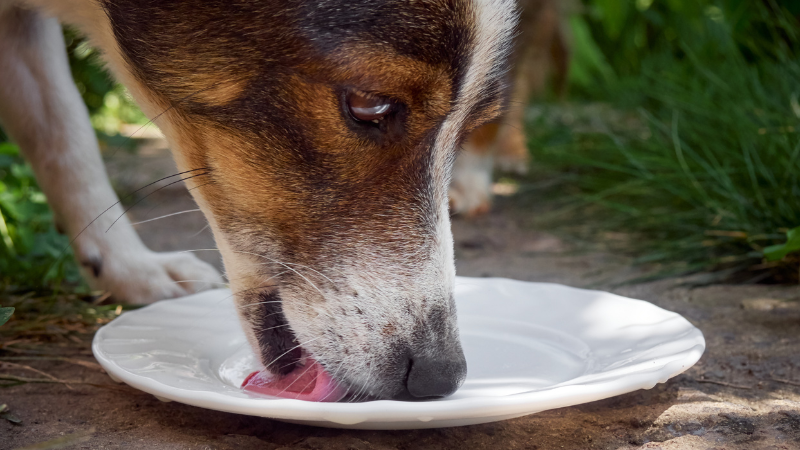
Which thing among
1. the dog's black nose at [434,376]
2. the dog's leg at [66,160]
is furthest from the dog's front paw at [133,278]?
the dog's black nose at [434,376]

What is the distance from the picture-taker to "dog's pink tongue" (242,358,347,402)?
158cm

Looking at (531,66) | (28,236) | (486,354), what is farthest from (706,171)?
(28,236)

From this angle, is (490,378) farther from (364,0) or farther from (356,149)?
(364,0)

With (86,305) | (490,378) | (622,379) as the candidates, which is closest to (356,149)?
(490,378)

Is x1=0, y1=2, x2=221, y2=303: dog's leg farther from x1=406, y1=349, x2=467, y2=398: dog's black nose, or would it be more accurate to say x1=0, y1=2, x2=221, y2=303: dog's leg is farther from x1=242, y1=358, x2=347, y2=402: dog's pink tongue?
x1=406, y1=349, x2=467, y2=398: dog's black nose

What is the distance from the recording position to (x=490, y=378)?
1.68 metres

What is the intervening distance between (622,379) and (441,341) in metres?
0.40

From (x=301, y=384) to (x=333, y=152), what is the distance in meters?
0.52

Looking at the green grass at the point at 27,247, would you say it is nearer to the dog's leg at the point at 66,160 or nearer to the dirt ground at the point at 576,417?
the dog's leg at the point at 66,160

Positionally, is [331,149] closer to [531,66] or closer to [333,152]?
[333,152]

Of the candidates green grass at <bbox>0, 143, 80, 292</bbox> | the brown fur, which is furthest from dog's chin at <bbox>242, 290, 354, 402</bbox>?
the brown fur

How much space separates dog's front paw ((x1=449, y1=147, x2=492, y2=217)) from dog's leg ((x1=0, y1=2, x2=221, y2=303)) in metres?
1.96

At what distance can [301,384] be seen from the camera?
5.52 ft

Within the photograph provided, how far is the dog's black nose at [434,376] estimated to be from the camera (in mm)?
1522
